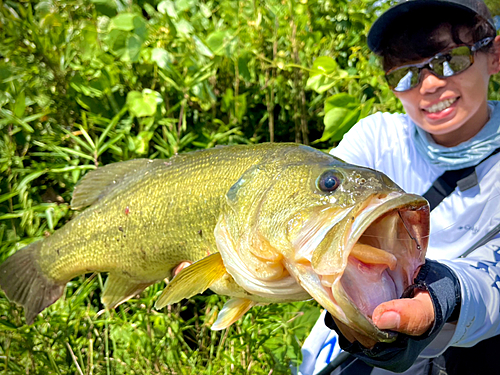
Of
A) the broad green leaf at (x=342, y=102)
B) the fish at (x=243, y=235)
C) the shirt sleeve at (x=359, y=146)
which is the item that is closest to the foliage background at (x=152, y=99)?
the broad green leaf at (x=342, y=102)

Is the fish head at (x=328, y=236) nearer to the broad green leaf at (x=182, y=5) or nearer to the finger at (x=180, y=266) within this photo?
the finger at (x=180, y=266)

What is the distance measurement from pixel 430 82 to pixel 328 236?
117 centimetres

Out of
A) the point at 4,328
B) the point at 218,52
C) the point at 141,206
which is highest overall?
the point at 218,52

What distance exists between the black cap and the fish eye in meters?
1.07

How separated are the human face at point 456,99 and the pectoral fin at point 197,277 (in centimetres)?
116

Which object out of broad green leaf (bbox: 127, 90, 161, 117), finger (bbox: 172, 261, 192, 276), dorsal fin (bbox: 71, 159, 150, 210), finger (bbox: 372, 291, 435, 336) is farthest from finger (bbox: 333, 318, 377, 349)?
broad green leaf (bbox: 127, 90, 161, 117)

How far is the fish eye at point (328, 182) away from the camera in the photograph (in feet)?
4.01

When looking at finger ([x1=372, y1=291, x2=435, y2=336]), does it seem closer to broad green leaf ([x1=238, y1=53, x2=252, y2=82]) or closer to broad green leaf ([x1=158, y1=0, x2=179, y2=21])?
broad green leaf ([x1=238, y1=53, x2=252, y2=82])

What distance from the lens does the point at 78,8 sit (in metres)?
4.04

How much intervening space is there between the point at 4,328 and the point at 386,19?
2527 millimetres

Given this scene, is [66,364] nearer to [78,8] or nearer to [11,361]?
[11,361]

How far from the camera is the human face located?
195cm

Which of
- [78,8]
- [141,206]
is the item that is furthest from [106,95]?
[141,206]

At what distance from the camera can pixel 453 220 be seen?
76.6 inches
